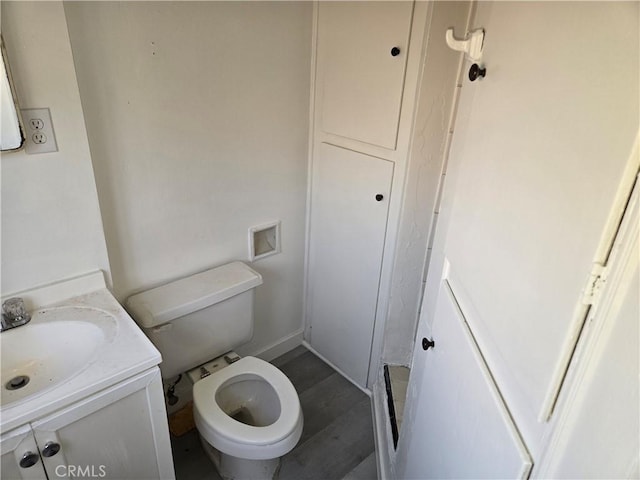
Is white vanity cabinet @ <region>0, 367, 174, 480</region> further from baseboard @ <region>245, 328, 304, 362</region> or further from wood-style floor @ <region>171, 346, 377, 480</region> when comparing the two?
baseboard @ <region>245, 328, 304, 362</region>

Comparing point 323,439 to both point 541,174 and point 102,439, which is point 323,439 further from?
point 541,174

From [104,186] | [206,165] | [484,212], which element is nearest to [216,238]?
[206,165]

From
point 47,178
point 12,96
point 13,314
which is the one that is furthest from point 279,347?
point 12,96

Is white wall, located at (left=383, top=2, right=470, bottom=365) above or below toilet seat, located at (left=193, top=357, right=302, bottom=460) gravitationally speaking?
→ above

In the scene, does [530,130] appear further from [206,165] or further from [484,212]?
[206,165]

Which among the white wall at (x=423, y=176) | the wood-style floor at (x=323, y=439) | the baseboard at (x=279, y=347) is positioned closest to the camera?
the white wall at (x=423, y=176)

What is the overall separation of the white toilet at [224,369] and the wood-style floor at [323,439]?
3.6 inches

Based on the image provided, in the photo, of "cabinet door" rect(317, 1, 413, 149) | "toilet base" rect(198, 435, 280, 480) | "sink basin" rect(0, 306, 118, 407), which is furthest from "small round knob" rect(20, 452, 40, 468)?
"cabinet door" rect(317, 1, 413, 149)

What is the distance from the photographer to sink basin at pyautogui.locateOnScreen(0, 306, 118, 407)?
1.17 m

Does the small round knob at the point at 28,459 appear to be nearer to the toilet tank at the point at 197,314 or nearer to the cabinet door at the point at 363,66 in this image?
the toilet tank at the point at 197,314

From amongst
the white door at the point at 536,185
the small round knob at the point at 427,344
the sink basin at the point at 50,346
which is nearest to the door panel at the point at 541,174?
the white door at the point at 536,185

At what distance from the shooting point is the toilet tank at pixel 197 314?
1.50 metres

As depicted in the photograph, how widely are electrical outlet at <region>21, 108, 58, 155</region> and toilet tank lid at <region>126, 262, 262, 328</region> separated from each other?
0.59 meters

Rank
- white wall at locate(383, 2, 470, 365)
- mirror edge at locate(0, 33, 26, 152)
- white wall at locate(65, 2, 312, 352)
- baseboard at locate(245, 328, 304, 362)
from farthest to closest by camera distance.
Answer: baseboard at locate(245, 328, 304, 362) → white wall at locate(383, 2, 470, 365) → white wall at locate(65, 2, 312, 352) → mirror edge at locate(0, 33, 26, 152)
